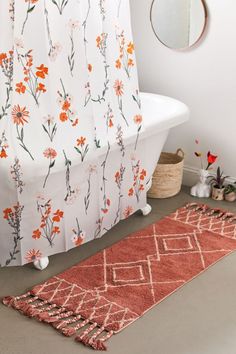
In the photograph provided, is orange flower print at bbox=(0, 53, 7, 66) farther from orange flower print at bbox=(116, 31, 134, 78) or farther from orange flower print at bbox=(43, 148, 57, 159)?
orange flower print at bbox=(116, 31, 134, 78)

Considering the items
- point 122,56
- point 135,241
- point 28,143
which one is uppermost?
point 122,56

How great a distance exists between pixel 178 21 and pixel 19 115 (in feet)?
5.71

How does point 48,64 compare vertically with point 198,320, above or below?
above

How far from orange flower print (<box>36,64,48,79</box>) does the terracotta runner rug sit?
1.05 metres

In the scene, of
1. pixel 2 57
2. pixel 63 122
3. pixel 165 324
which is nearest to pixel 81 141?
pixel 63 122

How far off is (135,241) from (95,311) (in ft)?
2.64

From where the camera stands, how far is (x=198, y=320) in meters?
3.00

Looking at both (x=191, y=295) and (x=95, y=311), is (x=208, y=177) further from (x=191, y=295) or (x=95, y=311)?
(x=95, y=311)

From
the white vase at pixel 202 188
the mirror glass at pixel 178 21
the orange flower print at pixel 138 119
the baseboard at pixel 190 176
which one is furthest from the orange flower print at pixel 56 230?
the mirror glass at pixel 178 21

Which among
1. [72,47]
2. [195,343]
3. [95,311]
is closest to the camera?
[195,343]

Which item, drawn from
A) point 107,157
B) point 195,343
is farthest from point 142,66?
point 195,343

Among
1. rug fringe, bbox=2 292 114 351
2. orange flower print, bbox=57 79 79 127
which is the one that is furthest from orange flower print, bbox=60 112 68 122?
rug fringe, bbox=2 292 114 351

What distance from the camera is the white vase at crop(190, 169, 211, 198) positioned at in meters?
4.46

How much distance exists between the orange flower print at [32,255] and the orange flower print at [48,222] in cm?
8
